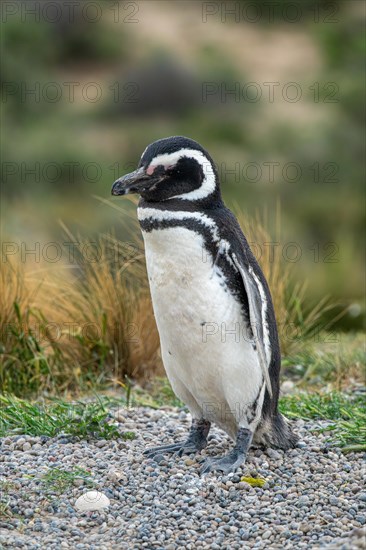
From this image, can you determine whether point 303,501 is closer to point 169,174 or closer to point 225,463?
point 225,463

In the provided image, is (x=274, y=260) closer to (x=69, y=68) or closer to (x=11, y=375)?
(x=11, y=375)

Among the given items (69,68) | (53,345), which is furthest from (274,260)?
(69,68)

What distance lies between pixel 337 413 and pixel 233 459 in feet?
3.02

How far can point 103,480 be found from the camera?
3887 mm

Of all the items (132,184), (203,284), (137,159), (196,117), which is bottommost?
(137,159)

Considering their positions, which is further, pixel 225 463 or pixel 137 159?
pixel 137 159

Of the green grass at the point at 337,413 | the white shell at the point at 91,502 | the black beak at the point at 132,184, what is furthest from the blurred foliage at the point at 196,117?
the white shell at the point at 91,502

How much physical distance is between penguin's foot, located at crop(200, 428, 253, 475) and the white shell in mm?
457

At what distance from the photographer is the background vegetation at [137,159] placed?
228 inches

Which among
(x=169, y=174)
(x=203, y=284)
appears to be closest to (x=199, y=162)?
(x=169, y=174)

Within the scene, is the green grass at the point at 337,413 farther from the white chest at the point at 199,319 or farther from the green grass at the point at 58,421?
the green grass at the point at 58,421

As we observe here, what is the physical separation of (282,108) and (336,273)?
1439 centimetres

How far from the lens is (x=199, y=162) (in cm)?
392

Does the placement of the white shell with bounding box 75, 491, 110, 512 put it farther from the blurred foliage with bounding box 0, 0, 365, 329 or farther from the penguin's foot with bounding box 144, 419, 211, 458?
the blurred foliage with bounding box 0, 0, 365, 329
